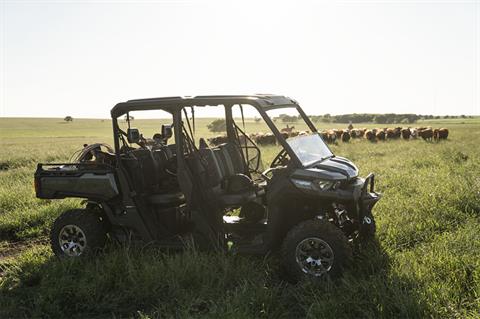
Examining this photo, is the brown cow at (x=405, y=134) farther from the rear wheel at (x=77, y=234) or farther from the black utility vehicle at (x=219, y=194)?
the rear wheel at (x=77, y=234)

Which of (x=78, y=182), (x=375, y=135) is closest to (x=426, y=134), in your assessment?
(x=375, y=135)

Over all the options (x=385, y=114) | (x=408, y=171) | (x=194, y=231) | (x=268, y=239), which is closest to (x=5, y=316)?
(x=194, y=231)

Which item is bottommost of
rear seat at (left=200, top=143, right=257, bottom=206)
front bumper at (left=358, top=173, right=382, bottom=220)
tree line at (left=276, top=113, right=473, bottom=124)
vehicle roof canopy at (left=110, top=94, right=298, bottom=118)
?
tree line at (left=276, top=113, right=473, bottom=124)

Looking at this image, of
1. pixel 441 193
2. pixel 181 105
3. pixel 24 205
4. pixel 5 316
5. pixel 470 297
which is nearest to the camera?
pixel 470 297

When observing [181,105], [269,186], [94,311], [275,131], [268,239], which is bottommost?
[94,311]

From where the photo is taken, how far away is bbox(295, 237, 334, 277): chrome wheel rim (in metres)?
4.93

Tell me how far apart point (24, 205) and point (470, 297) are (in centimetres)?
825

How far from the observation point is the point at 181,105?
566 centimetres

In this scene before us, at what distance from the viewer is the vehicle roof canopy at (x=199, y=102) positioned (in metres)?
5.39

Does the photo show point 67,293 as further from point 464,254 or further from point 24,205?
point 24,205

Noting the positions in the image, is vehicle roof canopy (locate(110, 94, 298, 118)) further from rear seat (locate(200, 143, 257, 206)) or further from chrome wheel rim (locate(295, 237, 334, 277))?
chrome wheel rim (locate(295, 237, 334, 277))

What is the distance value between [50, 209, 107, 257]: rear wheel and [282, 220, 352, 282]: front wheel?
2.63m

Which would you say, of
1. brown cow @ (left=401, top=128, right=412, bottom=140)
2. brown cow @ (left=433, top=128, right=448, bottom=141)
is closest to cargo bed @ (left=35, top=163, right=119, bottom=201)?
brown cow @ (left=433, top=128, right=448, bottom=141)

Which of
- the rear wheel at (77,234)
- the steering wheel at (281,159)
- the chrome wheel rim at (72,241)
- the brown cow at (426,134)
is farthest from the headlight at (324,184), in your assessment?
the brown cow at (426,134)
